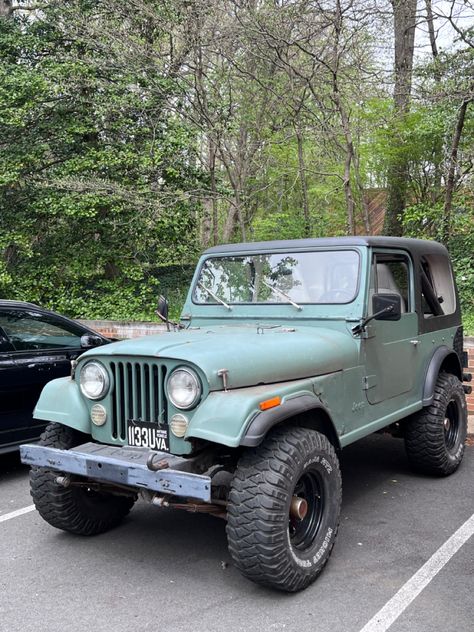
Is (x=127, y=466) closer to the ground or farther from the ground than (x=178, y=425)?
closer to the ground

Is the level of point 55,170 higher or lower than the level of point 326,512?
higher

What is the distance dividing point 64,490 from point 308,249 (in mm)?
2380

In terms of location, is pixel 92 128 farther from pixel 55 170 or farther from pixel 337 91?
pixel 337 91

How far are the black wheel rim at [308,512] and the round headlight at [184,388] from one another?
0.78m

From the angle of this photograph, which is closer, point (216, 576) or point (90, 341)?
point (216, 576)

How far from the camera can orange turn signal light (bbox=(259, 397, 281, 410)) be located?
3.19 m

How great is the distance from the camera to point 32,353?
5.52 meters

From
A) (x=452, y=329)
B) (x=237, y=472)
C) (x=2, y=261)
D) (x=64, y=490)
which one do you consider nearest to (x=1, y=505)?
(x=64, y=490)

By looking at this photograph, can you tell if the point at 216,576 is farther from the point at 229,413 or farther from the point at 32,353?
the point at 32,353

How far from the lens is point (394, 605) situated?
316cm

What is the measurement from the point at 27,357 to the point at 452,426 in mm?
3788

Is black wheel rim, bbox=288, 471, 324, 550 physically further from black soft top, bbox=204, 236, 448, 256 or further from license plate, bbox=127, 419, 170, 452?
black soft top, bbox=204, 236, 448, 256

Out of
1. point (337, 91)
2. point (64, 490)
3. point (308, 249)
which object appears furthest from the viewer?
point (337, 91)

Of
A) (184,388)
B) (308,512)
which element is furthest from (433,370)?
(184,388)
